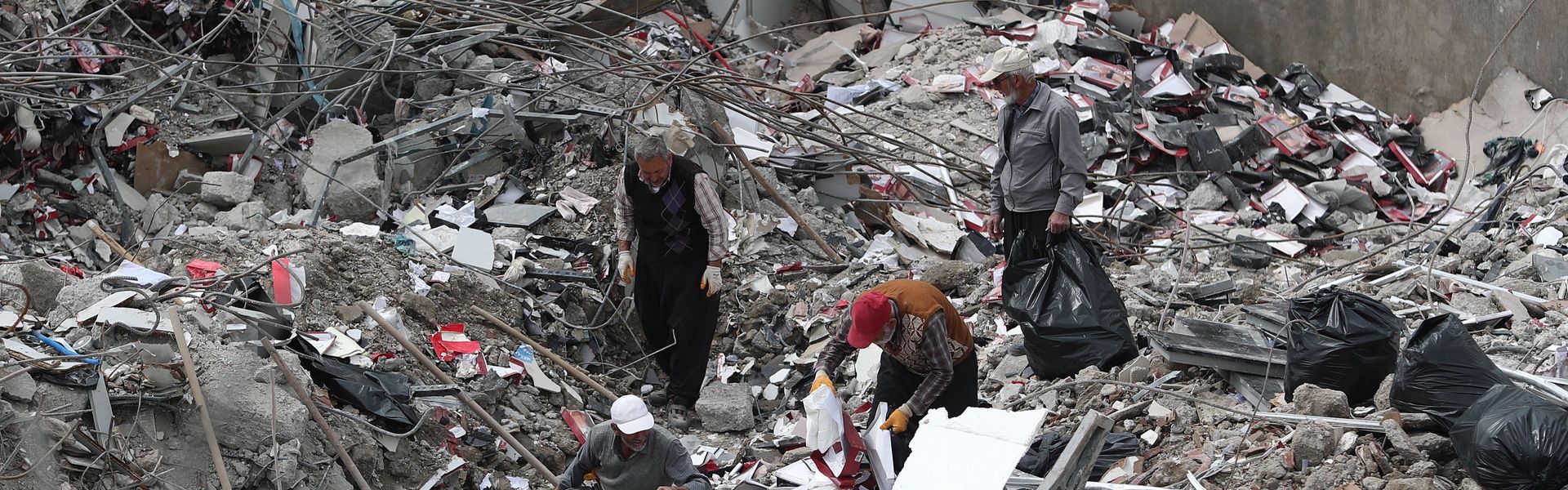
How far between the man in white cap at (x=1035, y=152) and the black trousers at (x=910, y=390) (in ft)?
2.99

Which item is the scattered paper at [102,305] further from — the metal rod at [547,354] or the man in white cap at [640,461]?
the man in white cap at [640,461]

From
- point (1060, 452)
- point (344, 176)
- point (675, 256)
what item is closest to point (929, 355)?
point (1060, 452)

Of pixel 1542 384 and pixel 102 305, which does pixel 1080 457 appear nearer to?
pixel 1542 384

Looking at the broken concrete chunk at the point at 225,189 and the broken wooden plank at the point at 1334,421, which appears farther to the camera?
the broken concrete chunk at the point at 225,189

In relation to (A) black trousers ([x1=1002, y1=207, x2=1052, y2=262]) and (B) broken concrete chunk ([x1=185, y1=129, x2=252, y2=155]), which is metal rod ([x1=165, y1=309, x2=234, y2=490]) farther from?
(B) broken concrete chunk ([x1=185, y1=129, x2=252, y2=155])

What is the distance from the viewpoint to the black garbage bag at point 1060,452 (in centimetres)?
373

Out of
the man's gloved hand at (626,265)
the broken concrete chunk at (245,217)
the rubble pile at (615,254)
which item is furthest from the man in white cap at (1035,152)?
the broken concrete chunk at (245,217)

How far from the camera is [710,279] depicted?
5.05 metres

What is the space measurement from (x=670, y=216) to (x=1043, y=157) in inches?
60.0

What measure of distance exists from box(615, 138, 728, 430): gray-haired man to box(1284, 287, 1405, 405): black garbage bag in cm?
222

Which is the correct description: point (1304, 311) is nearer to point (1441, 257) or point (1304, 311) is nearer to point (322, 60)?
point (1441, 257)

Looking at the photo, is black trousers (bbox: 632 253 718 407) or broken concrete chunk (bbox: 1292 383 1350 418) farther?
black trousers (bbox: 632 253 718 407)

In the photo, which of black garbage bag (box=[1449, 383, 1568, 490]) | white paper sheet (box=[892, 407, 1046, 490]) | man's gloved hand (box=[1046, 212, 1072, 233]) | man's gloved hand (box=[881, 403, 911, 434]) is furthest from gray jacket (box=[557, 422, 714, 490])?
black garbage bag (box=[1449, 383, 1568, 490])

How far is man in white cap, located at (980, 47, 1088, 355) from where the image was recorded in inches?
177
